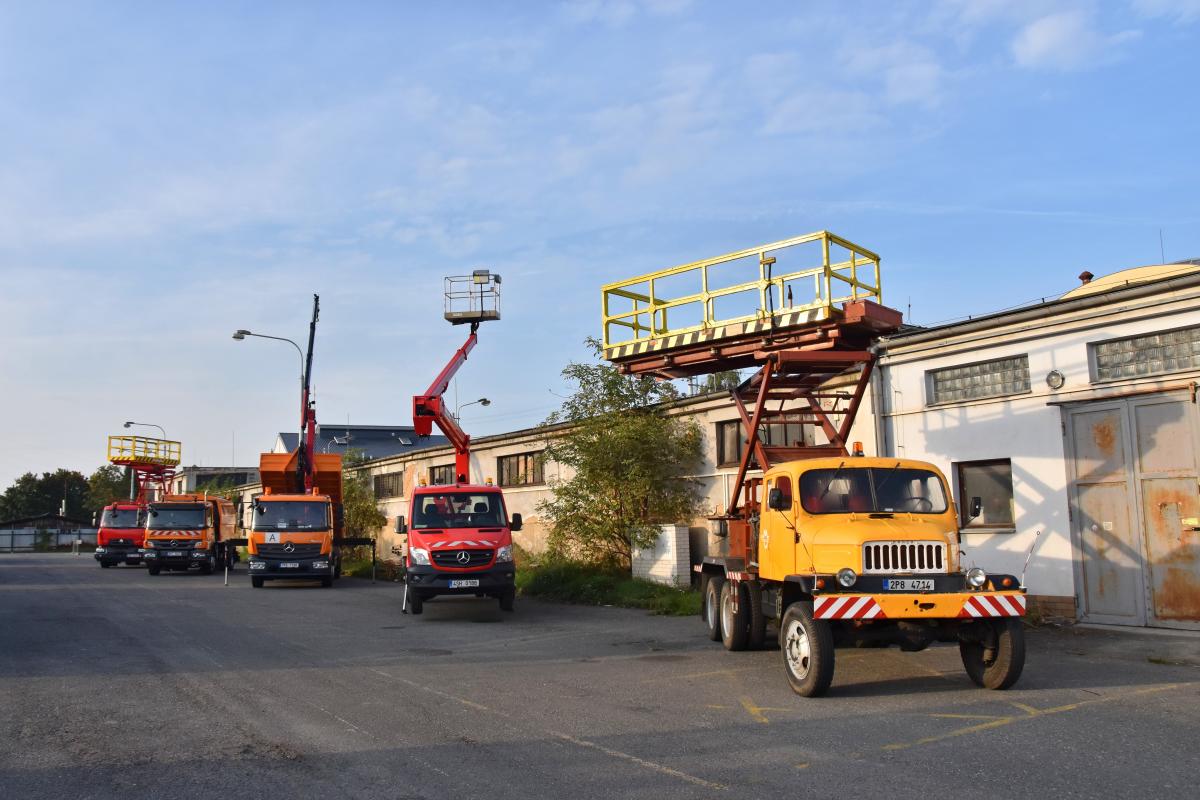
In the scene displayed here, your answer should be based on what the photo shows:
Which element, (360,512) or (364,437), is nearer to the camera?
(360,512)

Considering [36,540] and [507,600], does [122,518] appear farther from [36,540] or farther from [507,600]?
[36,540]

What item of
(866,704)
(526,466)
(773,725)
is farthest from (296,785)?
(526,466)

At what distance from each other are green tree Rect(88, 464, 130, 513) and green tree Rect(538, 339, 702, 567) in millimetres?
78506

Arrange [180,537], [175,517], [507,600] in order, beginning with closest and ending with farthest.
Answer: [507,600], [180,537], [175,517]

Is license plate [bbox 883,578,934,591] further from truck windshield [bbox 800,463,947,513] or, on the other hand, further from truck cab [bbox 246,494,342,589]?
truck cab [bbox 246,494,342,589]

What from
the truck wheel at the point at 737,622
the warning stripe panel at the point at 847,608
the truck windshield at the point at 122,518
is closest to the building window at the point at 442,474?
the truck windshield at the point at 122,518

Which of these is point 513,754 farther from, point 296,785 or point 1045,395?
point 1045,395

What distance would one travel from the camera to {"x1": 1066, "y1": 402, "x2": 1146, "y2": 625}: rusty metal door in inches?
517

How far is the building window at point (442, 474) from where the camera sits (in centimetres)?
3219

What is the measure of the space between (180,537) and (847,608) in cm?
2845

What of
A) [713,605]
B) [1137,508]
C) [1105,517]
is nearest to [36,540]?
[713,605]

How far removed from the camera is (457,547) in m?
16.7

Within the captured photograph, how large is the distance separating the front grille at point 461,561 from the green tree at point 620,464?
165 inches

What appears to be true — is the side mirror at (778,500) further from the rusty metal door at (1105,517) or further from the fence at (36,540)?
the fence at (36,540)
